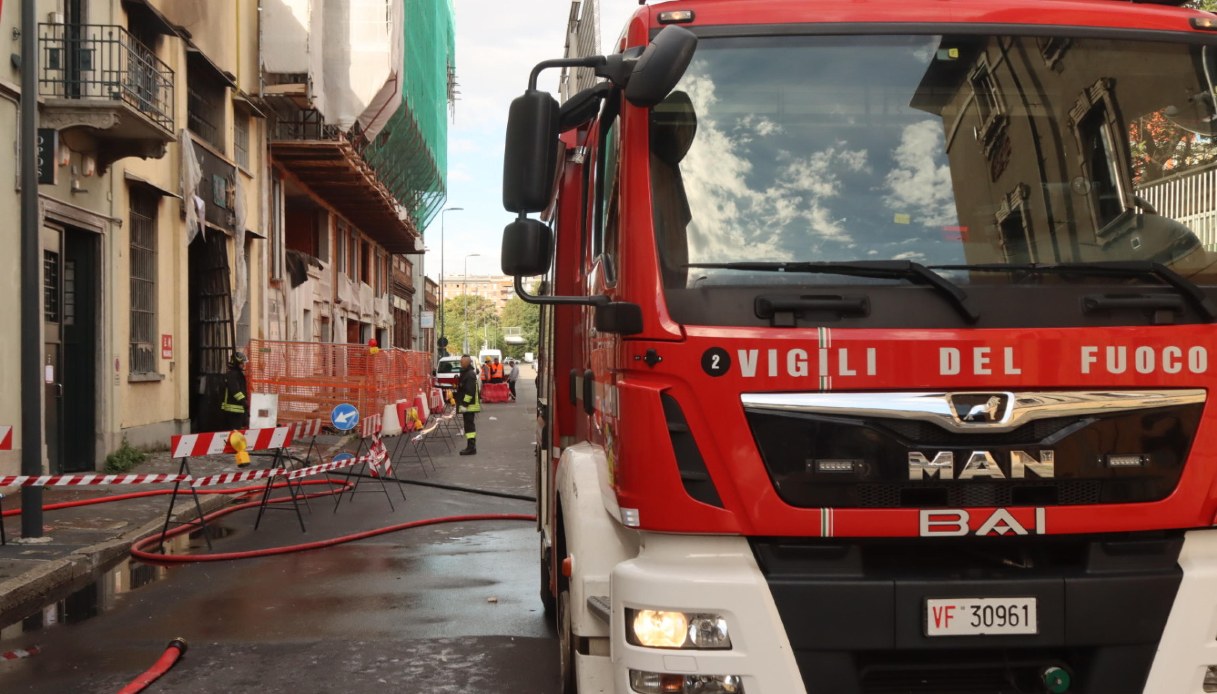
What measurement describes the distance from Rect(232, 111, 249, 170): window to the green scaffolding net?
9264mm

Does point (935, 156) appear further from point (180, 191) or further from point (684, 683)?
point (180, 191)

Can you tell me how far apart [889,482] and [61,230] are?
14.6m

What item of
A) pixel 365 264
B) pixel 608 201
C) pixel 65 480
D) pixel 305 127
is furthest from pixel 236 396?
pixel 365 264

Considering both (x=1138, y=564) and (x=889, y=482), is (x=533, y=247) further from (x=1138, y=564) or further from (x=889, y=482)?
(x=1138, y=564)

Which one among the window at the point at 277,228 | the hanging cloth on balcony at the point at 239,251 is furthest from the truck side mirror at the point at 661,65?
the window at the point at 277,228

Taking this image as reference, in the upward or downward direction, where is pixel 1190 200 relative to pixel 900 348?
upward

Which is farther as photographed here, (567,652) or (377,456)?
(377,456)

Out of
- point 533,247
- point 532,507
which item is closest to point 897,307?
point 533,247

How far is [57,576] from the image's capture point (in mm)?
8719

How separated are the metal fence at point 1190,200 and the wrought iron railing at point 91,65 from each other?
13.5 m

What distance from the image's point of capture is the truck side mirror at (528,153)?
4.09 meters

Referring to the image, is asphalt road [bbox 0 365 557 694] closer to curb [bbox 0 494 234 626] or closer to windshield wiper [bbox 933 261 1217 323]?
curb [bbox 0 494 234 626]

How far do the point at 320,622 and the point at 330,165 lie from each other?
946 inches

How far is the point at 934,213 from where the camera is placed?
4.03m
